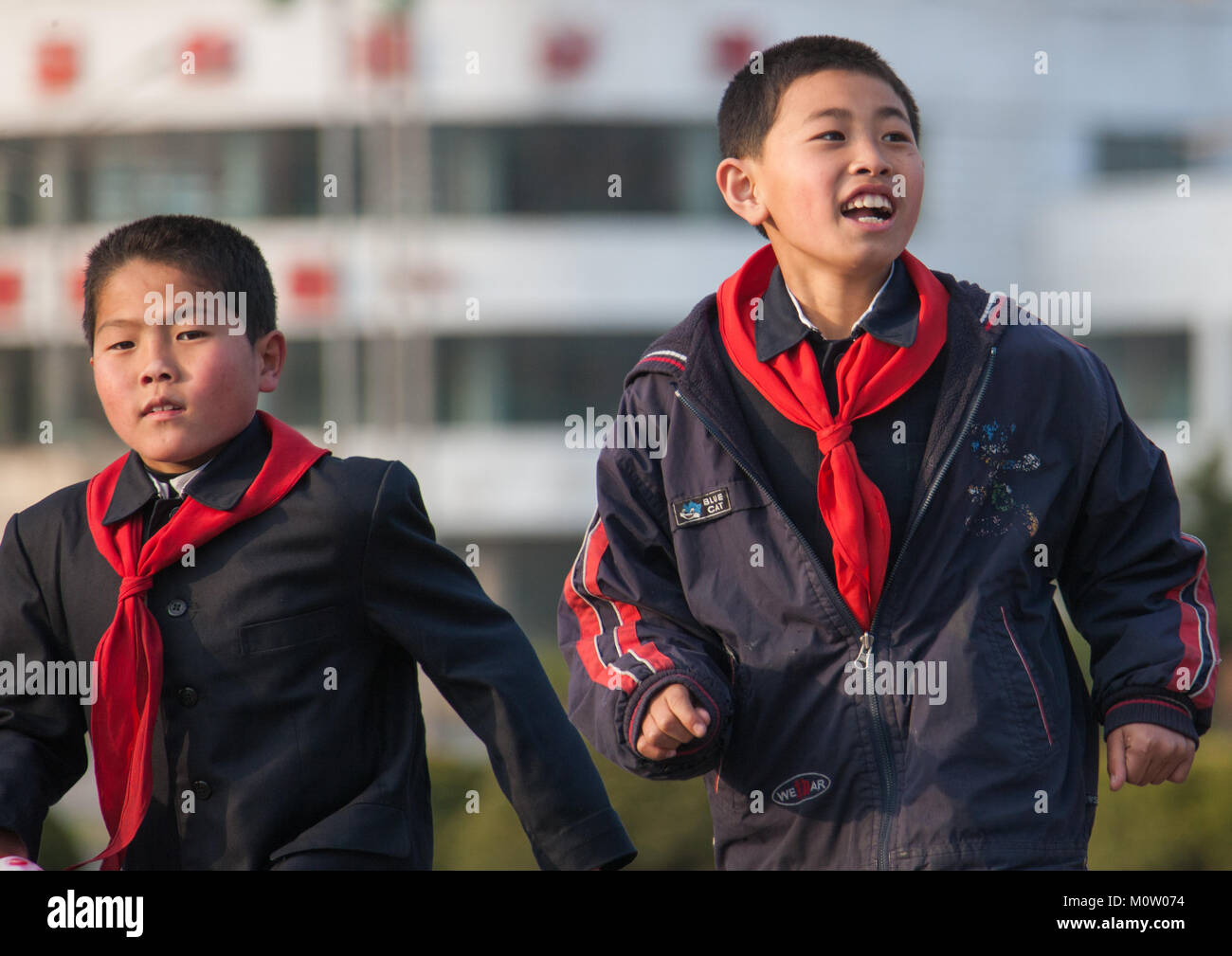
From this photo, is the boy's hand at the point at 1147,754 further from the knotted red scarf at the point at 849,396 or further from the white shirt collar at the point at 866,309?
the white shirt collar at the point at 866,309

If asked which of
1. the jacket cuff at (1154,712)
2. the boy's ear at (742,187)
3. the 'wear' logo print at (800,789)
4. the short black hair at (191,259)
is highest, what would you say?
the boy's ear at (742,187)

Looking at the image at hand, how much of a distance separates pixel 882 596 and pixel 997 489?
243 millimetres

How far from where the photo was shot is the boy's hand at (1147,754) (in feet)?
7.86

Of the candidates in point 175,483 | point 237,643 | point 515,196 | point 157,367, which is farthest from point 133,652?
point 515,196

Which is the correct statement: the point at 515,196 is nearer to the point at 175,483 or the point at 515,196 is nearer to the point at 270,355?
the point at 270,355

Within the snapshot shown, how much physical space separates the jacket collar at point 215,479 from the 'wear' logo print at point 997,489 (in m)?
1.14

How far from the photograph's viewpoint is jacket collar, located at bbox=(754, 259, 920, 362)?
8.58 feet

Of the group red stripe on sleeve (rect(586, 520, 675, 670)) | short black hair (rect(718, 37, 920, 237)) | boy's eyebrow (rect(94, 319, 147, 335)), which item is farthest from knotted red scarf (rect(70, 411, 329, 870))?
short black hair (rect(718, 37, 920, 237))

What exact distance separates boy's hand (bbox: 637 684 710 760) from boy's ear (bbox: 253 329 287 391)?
2.90 ft

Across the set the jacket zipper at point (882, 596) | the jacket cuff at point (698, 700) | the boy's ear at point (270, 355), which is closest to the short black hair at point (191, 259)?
the boy's ear at point (270, 355)

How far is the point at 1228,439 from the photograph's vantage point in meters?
19.0

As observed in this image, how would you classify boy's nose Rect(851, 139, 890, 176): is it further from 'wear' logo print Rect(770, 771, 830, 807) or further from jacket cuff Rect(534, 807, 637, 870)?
jacket cuff Rect(534, 807, 637, 870)

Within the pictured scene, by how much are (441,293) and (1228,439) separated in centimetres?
939

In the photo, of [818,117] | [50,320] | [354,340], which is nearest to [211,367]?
[818,117]
